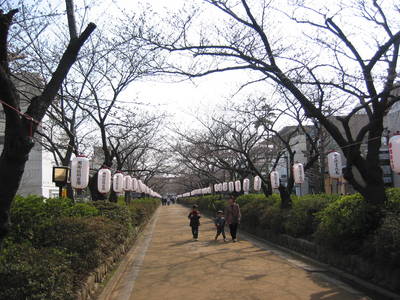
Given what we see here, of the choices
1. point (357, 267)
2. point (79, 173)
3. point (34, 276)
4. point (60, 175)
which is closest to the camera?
point (34, 276)

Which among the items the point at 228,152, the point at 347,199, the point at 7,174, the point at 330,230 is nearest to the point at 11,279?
the point at 7,174

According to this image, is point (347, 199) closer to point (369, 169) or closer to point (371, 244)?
point (369, 169)

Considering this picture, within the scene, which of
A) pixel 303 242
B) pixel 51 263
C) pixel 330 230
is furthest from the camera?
pixel 303 242

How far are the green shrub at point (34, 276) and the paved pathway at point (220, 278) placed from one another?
6.51 feet

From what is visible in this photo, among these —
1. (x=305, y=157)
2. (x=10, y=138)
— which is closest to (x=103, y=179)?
(x=10, y=138)

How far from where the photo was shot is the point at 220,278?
328 inches

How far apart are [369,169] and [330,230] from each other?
1740 millimetres

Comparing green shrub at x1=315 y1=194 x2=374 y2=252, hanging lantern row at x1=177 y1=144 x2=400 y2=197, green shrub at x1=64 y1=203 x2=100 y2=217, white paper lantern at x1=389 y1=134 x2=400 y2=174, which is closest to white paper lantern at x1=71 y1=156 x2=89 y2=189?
hanging lantern row at x1=177 y1=144 x2=400 y2=197

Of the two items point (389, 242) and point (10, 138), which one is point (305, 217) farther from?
point (10, 138)

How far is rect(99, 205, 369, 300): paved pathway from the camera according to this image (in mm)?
7055

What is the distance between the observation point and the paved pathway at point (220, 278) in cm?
705

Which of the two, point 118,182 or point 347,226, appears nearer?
point 347,226

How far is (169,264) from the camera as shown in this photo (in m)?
10.5

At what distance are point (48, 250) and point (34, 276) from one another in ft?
3.61
